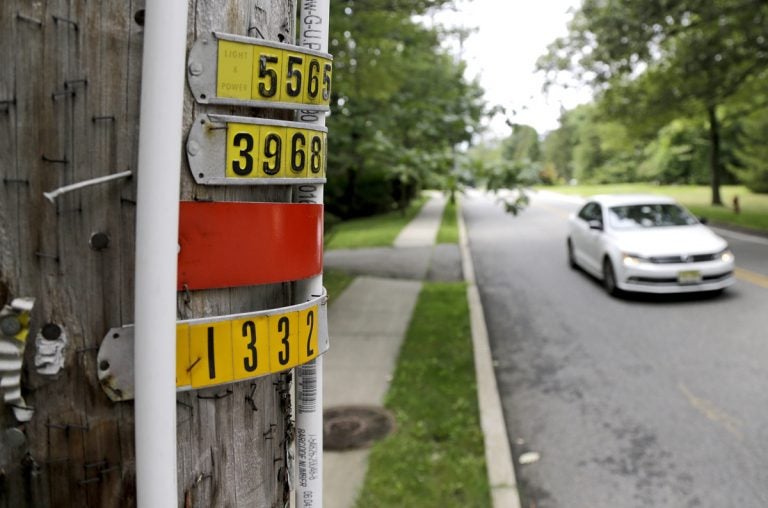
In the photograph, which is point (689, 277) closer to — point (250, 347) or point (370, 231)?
point (250, 347)

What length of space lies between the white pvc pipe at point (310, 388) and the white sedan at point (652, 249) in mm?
9363

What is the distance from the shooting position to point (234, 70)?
130cm

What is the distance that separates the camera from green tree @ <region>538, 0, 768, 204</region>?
53.5 feet

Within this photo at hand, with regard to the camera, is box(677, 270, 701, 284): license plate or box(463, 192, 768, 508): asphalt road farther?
box(677, 270, 701, 284): license plate

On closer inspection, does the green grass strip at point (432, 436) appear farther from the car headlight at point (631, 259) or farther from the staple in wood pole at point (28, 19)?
the staple in wood pole at point (28, 19)

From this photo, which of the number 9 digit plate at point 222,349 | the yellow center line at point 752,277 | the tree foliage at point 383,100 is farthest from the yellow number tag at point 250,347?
the yellow center line at point 752,277

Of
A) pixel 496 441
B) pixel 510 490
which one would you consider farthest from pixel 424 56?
pixel 510 490

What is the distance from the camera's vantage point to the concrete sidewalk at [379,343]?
4.75 meters

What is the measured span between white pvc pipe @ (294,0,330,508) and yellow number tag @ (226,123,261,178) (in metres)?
0.17

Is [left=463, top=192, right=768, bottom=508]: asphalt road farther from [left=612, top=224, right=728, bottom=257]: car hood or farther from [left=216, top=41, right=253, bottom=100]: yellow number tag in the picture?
[left=216, top=41, right=253, bottom=100]: yellow number tag

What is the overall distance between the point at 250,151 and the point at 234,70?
0.16 meters

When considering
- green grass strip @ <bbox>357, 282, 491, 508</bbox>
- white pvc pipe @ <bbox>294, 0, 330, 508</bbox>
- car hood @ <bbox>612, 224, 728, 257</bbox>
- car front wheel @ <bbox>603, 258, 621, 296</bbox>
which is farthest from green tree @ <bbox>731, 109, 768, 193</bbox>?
white pvc pipe @ <bbox>294, 0, 330, 508</bbox>

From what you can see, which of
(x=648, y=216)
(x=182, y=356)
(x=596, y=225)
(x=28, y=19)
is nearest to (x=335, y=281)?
(x=596, y=225)

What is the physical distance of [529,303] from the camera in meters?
11.0
